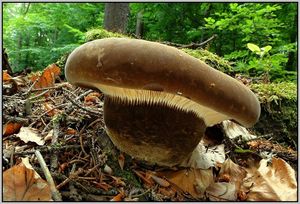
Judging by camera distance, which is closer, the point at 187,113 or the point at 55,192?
the point at 55,192

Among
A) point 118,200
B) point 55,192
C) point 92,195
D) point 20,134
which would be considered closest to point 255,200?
point 118,200

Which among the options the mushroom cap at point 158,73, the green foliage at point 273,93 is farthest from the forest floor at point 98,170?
the green foliage at point 273,93

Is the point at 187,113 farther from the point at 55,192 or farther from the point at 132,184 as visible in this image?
the point at 55,192

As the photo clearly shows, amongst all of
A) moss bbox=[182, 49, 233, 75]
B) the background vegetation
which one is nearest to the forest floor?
moss bbox=[182, 49, 233, 75]

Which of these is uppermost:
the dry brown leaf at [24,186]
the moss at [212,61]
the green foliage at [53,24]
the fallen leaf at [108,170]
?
the moss at [212,61]

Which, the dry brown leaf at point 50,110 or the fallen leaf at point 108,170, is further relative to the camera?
the dry brown leaf at point 50,110

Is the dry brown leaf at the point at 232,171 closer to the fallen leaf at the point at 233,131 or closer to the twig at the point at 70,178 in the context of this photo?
the fallen leaf at the point at 233,131
